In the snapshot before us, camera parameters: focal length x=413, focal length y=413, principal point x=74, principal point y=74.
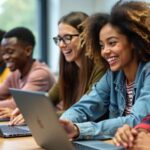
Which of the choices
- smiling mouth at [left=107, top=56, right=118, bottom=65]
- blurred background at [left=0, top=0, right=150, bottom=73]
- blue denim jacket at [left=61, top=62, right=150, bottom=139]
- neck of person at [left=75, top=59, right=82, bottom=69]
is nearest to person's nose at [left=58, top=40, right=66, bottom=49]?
neck of person at [left=75, top=59, right=82, bottom=69]

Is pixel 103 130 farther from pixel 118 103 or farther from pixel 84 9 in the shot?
pixel 84 9

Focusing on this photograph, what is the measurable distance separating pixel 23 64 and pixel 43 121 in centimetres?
174

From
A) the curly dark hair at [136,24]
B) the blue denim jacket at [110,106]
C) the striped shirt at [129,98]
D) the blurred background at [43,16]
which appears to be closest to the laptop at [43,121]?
the blue denim jacket at [110,106]

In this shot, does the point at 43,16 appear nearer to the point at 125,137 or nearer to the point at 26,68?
the point at 26,68

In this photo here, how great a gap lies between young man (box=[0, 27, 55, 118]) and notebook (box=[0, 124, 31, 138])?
1.01 metres

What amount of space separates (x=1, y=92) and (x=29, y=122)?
1.74 metres

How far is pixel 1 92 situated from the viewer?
10.2ft

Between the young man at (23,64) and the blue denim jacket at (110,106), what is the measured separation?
903 millimetres

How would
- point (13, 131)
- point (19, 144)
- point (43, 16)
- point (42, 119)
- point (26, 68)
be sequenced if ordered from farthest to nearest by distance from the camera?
1. point (43, 16)
2. point (26, 68)
3. point (13, 131)
4. point (19, 144)
5. point (42, 119)

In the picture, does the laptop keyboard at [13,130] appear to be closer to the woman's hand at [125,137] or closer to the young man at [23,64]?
the woman's hand at [125,137]

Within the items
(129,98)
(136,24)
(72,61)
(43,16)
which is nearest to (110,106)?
(129,98)

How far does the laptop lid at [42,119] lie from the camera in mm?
1207

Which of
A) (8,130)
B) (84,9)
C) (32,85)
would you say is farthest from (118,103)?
(84,9)

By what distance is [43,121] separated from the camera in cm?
129
